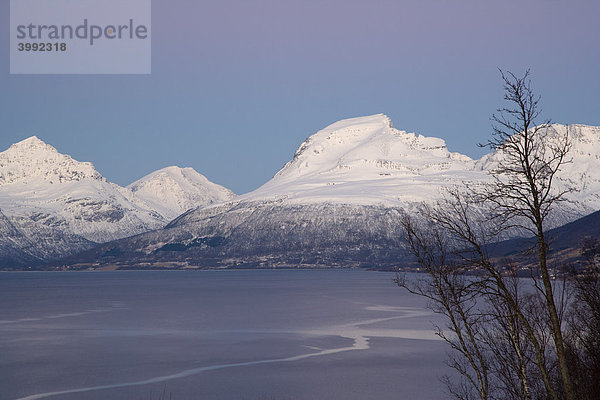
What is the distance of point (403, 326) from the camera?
111625mm

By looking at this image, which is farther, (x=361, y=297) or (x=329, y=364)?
(x=361, y=297)

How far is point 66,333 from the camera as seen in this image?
337ft

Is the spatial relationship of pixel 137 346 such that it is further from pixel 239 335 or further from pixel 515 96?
pixel 515 96

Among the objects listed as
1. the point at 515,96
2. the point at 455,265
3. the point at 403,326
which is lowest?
the point at 403,326

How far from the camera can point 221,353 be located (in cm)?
8156

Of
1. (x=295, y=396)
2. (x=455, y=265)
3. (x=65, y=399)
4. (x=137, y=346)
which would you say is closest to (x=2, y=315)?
(x=137, y=346)

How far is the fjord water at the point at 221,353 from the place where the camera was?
59.1m

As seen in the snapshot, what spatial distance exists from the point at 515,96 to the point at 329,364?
5757 centimetres

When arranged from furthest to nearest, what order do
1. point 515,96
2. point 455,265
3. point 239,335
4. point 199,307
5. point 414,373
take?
point 199,307 → point 239,335 → point 414,373 → point 455,265 → point 515,96

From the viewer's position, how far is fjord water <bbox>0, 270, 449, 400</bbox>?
194 feet

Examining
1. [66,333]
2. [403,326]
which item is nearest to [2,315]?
[66,333]

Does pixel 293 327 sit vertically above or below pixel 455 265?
below

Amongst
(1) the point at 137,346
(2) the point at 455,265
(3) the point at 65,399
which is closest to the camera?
(2) the point at 455,265

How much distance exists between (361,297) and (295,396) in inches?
5046
